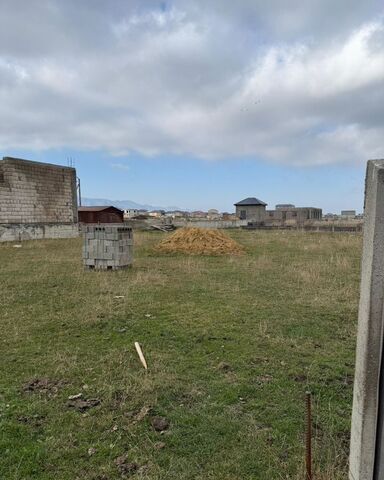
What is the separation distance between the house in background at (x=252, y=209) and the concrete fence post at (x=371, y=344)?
57893mm

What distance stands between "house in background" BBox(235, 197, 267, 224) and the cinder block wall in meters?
35.9

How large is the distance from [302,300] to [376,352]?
20.6 feet

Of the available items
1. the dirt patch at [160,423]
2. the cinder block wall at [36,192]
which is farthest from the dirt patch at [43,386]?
the cinder block wall at [36,192]

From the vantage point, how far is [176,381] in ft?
13.5

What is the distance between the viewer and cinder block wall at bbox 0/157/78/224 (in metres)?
24.2

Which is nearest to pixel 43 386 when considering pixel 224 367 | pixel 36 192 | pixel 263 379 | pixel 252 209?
pixel 224 367

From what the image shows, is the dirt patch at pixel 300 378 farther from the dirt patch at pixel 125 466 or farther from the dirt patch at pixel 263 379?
the dirt patch at pixel 125 466

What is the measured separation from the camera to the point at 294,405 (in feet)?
11.8

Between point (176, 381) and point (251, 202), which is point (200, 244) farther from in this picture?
point (251, 202)

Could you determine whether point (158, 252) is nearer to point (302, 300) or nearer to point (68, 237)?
point (302, 300)

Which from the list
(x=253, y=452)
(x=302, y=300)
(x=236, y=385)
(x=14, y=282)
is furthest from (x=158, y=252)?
(x=253, y=452)

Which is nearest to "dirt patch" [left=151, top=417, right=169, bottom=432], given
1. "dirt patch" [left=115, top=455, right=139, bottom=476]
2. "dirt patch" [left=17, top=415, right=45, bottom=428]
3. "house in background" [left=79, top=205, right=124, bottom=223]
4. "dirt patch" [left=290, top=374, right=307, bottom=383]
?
"dirt patch" [left=115, top=455, right=139, bottom=476]

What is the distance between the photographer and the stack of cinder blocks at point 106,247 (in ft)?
40.1

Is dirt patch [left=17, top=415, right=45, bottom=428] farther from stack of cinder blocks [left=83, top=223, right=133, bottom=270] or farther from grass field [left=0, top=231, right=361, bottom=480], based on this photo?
stack of cinder blocks [left=83, top=223, right=133, bottom=270]
